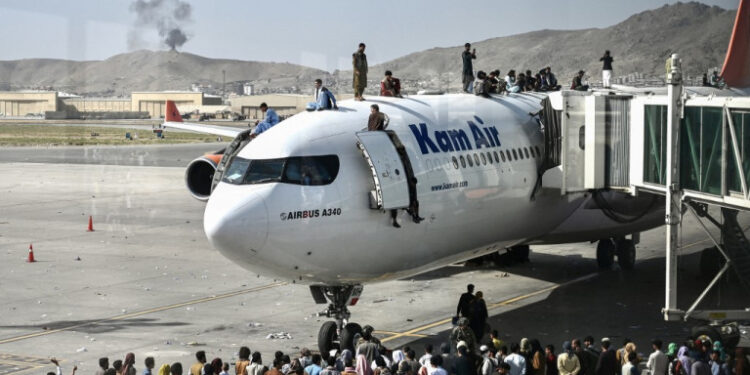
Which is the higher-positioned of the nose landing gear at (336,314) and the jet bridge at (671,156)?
the jet bridge at (671,156)

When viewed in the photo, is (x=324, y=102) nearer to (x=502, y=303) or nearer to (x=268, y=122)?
(x=268, y=122)

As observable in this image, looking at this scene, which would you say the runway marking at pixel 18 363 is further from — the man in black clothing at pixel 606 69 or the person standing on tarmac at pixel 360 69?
the man in black clothing at pixel 606 69

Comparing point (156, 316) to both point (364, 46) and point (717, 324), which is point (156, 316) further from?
point (717, 324)

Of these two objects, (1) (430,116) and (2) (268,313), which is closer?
(1) (430,116)

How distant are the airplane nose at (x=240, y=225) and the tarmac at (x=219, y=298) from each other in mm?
3446

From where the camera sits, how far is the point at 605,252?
30.5 metres

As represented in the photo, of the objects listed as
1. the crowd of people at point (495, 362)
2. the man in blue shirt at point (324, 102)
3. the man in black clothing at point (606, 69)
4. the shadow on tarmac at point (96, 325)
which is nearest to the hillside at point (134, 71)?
the man in blue shirt at point (324, 102)

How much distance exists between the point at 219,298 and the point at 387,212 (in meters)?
9.15

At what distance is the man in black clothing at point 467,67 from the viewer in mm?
25578

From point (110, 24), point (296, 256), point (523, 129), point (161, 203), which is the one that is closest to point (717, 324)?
point (523, 129)

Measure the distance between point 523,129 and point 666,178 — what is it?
5432 millimetres

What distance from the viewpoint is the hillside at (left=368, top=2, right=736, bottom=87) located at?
22.2 m

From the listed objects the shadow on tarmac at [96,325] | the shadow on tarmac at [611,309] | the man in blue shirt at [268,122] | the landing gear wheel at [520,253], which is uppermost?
the man in blue shirt at [268,122]

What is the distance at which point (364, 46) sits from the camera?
22.8m
